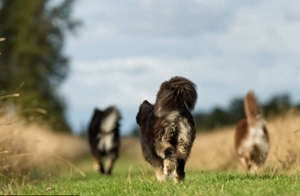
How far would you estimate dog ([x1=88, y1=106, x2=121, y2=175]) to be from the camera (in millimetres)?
18891

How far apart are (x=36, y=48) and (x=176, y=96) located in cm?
3947

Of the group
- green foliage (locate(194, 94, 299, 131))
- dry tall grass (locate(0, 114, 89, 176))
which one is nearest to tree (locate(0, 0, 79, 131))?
green foliage (locate(194, 94, 299, 131))

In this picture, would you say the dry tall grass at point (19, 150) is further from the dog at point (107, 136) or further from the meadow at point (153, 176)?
the dog at point (107, 136)

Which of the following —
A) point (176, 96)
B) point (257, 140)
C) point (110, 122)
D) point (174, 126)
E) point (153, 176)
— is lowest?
point (153, 176)

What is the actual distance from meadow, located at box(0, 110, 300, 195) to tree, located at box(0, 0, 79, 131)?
22240mm

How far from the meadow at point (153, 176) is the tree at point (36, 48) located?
22240mm

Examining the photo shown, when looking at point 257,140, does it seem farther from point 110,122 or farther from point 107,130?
point 107,130

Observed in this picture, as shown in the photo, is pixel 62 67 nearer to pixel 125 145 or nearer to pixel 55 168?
pixel 125 145

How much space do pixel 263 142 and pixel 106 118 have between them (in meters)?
5.78

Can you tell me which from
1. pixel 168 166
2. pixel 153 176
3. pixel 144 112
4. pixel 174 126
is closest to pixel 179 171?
pixel 168 166

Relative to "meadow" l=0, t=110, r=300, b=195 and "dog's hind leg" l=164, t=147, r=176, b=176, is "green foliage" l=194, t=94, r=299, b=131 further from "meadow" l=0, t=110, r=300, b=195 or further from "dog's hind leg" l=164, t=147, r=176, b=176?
"dog's hind leg" l=164, t=147, r=176, b=176

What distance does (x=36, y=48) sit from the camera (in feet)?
155

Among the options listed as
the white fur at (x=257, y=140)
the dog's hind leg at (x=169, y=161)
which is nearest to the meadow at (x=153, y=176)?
the dog's hind leg at (x=169, y=161)

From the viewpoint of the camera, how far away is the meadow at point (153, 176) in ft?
26.7
